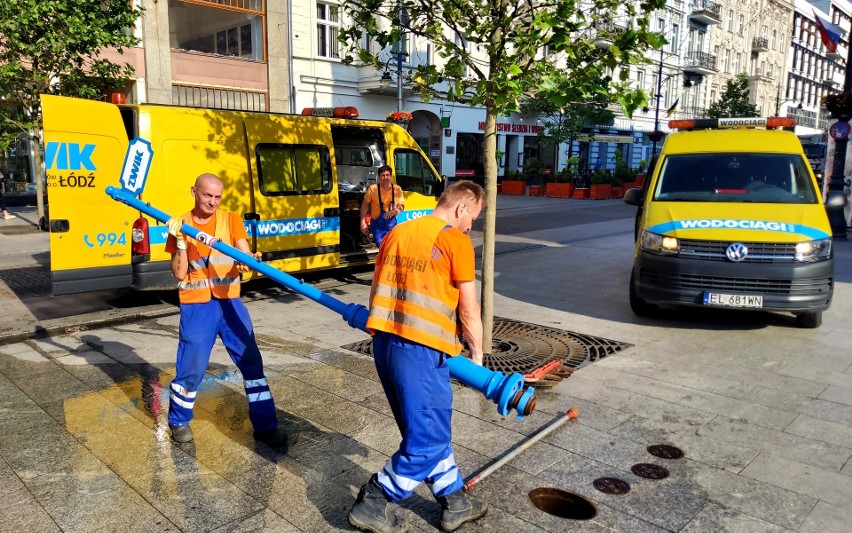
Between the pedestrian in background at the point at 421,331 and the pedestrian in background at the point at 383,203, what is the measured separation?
5.98 meters

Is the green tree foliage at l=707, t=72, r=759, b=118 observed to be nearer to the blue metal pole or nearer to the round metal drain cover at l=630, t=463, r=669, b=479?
the round metal drain cover at l=630, t=463, r=669, b=479

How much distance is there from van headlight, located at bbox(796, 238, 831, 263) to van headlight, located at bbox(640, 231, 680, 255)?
46.8 inches

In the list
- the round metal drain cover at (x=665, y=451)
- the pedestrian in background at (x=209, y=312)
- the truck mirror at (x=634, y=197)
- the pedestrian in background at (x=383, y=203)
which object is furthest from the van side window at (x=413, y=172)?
the round metal drain cover at (x=665, y=451)

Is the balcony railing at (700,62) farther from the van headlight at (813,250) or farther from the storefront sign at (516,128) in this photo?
the van headlight at (813,250)

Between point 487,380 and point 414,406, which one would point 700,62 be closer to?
point 487,380

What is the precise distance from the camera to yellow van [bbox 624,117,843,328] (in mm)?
6746

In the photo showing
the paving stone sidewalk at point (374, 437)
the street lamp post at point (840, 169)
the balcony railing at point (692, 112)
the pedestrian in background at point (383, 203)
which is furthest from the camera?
the balcony railing at point (692, 112)

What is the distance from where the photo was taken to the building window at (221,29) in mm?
22094

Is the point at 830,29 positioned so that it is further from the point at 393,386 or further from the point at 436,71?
the point at 393,386

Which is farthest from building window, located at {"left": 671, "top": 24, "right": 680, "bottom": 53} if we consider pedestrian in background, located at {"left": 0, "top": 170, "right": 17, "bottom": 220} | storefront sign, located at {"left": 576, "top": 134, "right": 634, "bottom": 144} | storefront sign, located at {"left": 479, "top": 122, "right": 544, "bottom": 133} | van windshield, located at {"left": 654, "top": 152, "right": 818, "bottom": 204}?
van windshield, located at {"left": 654, "top": 152, "right": 818, "bottom": 204}

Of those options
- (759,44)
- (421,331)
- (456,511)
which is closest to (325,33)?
(421,331)

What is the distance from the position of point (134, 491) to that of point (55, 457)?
31.1 inches

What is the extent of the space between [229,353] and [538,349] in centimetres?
322

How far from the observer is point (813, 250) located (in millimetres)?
6758
